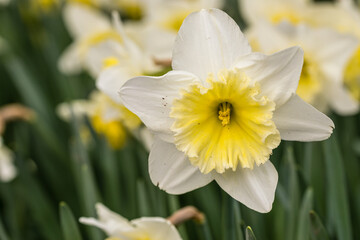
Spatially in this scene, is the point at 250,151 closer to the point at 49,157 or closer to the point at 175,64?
the point at 175,64

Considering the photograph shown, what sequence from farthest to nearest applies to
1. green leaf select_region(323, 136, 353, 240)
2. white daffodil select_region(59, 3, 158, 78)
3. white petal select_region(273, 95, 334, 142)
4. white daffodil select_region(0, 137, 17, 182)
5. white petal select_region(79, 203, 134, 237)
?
white daffodil select_region(0, 137, 17, 182), white daffodil select_region(59, 3, 158, 78), green leaf select_region(323, 136, 353, 240), white petal select_region(79, 203, 134, 237), white petal select_region(273, 95, 334, 142)

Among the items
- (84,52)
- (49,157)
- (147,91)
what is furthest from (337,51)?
(49,157)

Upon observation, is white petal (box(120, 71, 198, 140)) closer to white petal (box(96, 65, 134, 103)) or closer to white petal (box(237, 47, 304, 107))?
white petal (box(237, 47, 304, 107))

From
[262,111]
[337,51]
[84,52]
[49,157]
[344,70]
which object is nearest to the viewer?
[262,111]

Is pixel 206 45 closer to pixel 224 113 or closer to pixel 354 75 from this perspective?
pixel 224 113

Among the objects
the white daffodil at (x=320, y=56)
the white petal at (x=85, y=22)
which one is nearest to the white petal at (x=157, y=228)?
the white daffodil at (x=320, y=56)

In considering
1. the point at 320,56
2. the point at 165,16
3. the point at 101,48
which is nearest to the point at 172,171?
the point at 320,56

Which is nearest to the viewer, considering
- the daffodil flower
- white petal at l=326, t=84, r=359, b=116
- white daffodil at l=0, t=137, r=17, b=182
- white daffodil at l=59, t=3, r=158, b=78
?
white daffodil at l=59, t=3, r=158, b=78

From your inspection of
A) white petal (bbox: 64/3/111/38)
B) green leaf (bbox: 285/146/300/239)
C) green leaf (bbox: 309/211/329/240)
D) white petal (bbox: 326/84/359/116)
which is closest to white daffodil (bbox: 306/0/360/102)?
white petal (bbox: 326/84/359/116)
